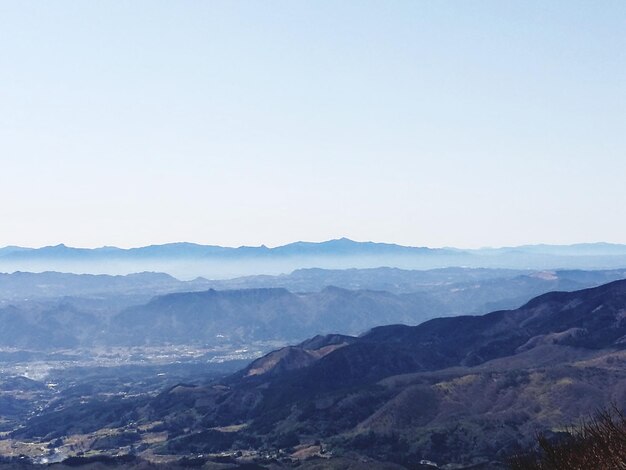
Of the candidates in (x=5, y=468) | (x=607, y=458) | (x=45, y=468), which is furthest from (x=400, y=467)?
(x=607, y=458)

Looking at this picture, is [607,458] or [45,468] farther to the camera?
[45,468]

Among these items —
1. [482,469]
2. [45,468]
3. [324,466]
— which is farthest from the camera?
[45,468]

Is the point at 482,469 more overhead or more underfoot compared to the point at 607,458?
more underfoot

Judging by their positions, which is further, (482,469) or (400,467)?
(400,467)

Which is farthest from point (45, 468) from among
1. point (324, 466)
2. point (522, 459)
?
point (522, 459)

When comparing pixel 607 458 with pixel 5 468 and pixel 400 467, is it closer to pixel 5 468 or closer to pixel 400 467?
pixel 400 467

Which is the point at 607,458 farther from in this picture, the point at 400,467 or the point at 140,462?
the point at 140,462

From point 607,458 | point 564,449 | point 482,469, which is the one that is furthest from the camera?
point 482,469

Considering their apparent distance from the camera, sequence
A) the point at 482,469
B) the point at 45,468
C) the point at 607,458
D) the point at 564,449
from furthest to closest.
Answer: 1. the point at 45,468
2. the point at 482,469
3. the point at 564,449
4. the point at 607,458

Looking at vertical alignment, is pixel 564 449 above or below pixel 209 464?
above
